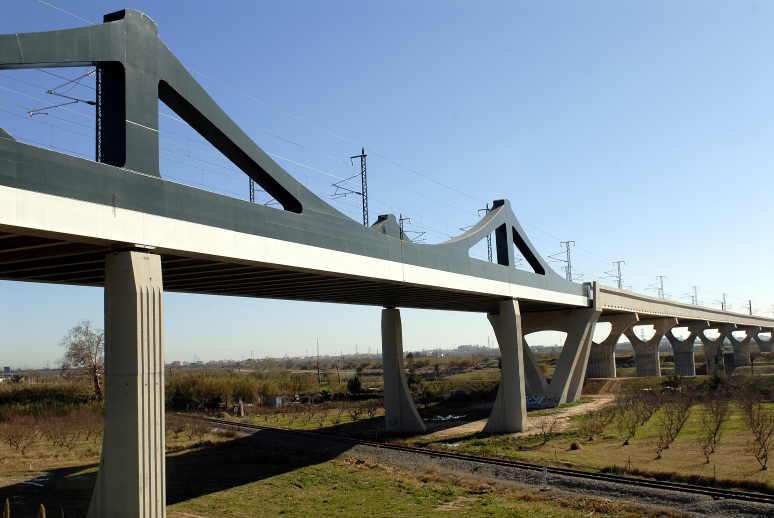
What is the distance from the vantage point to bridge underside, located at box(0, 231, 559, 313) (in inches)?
501

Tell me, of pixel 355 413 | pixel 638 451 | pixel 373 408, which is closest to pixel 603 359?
pixel 373 408

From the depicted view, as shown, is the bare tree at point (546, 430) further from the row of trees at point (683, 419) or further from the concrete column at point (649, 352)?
the concrete column at point (649, 352)

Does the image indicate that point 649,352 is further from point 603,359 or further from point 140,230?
point 140,230

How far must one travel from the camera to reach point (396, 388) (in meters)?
33.9

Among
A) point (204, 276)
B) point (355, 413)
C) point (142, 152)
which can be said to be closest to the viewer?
point (142, 152)

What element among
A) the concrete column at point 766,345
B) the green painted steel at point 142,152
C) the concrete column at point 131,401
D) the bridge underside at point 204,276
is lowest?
the concrete column at point 766,345

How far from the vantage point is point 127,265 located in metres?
12.3

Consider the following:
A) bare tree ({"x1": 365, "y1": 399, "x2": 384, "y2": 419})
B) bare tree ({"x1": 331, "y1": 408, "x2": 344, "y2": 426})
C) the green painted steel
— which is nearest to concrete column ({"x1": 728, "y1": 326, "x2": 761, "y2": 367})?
bare tree ({"x1": 365, "y1": 399, "x2": 384, "y2": 419})

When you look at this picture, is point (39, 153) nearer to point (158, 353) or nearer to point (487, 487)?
point (158, 353)

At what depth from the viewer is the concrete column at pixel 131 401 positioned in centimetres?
1188

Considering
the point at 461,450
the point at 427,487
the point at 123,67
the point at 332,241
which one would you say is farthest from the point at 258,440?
the point at 123,67

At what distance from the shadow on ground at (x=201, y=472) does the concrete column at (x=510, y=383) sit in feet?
29.9

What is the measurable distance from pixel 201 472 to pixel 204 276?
961 cm

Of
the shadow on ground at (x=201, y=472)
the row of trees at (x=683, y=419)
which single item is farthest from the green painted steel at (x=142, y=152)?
the row of trees at (x=683, y=419)
